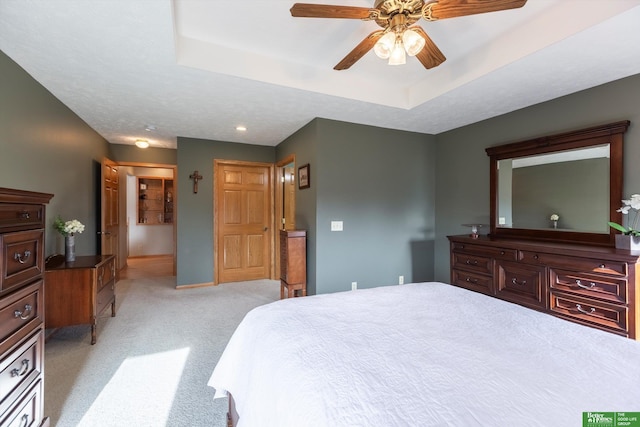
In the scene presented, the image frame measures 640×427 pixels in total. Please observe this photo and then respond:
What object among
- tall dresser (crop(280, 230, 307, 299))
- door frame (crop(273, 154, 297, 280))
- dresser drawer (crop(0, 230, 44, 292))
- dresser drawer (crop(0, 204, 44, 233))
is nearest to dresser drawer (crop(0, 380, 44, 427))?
dresser drawer (crop(0, 230, 44, 292))

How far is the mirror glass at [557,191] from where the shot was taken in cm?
253

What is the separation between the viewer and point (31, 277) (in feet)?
4.51

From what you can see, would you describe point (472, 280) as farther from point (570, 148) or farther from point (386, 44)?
point (386, 44)

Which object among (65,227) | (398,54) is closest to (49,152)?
(65,227)

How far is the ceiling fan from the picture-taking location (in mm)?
1462

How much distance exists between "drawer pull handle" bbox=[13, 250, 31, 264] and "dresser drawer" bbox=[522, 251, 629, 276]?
3.51 metres

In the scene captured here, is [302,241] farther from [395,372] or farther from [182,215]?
[395,372]

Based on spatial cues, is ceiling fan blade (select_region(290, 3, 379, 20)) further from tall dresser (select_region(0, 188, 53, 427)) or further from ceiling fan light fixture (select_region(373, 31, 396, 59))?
tall dresser (select_region(0, 188, 53, 427))

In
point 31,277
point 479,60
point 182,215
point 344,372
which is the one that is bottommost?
point 344,372

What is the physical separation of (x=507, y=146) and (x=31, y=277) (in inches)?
163

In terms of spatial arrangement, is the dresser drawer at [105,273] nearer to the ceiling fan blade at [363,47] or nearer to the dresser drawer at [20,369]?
the dresser drawer at [20,369]

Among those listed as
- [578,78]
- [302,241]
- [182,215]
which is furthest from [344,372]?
[182,215]

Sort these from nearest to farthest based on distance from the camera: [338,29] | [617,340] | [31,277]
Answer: [617,340] → [31,277] → [338,29]

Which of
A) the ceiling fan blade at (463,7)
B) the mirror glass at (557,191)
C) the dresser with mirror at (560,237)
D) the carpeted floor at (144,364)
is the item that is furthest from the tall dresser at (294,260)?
the ceiling fan blade at (463,7)
